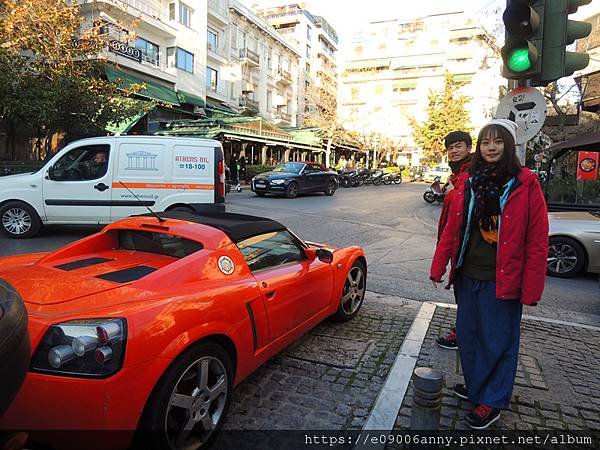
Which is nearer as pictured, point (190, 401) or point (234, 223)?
point (190, 401)

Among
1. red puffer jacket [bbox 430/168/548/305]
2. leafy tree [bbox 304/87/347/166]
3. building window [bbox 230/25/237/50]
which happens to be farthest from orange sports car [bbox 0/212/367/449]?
building window [bbox 230/25/237/50]

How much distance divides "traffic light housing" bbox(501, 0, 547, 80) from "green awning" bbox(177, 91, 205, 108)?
77.8 ft

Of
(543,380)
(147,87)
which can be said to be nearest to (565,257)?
(543,380)

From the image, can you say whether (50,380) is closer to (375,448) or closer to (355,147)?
(375,448)

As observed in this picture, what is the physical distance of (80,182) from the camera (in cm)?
817

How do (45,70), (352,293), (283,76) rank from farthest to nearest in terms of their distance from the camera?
1. (283,76)
2. (45,70)
3. (352,293)

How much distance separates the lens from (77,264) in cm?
310

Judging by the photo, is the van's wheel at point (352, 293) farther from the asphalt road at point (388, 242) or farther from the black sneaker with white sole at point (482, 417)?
the black sneaker with white sole at point (482, 417)

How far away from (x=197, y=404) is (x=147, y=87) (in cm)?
2285

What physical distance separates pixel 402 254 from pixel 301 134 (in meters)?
28.7

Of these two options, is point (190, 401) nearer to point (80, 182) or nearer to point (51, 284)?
point (51, 284)

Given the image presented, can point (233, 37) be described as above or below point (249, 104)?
above

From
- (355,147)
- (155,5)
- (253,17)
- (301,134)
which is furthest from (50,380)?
(355,147)

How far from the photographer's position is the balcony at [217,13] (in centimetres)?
3128
